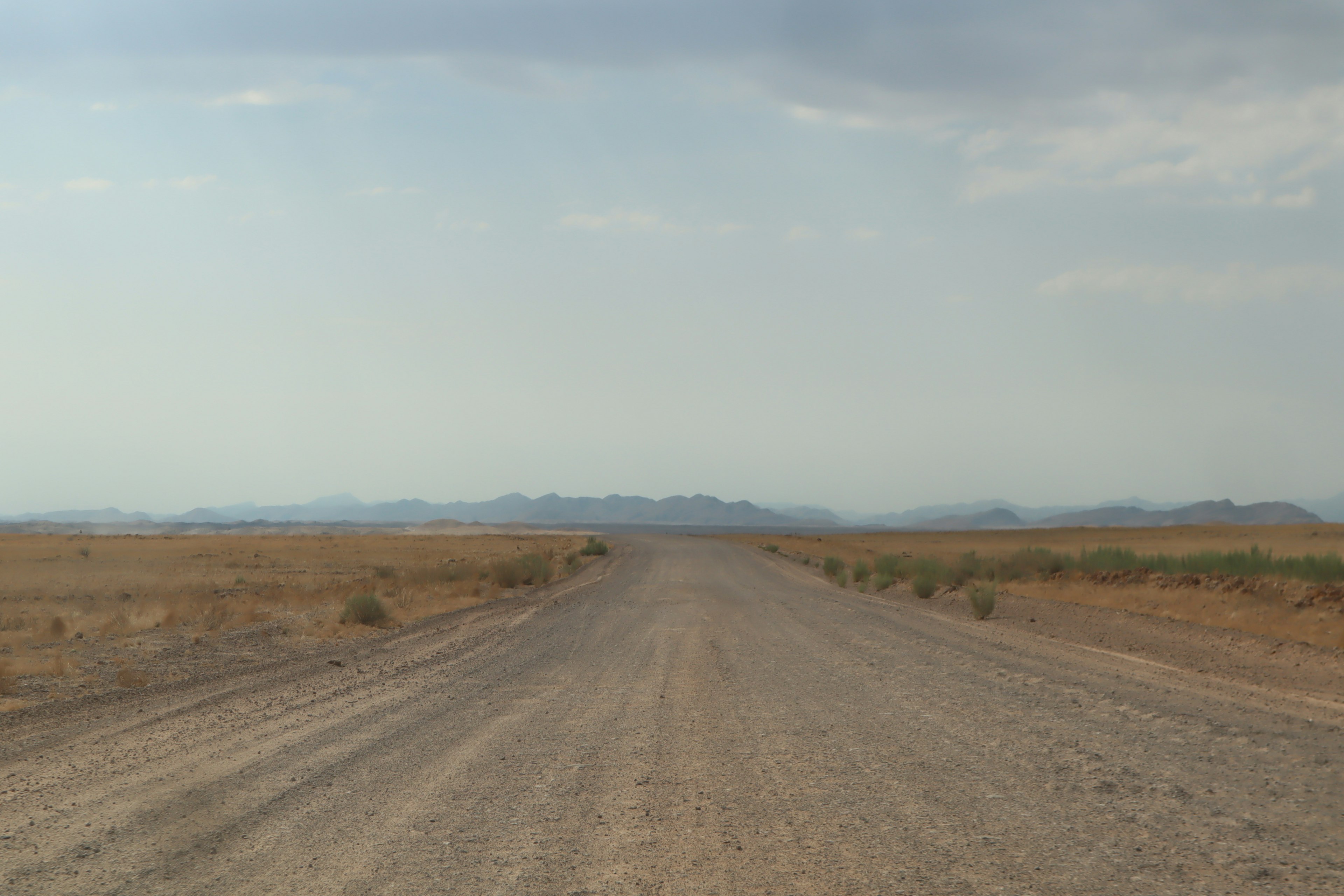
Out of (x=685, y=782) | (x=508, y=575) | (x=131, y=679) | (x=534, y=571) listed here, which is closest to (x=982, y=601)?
(x=685, y=782)

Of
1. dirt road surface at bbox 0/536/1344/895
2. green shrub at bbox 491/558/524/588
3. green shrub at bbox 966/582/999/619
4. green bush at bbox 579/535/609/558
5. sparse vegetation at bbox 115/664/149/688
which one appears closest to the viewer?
dirt road surface at bbox 0/536/1344/895

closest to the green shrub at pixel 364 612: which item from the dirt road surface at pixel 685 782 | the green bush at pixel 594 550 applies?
the dirt road surface at pixel 685 782

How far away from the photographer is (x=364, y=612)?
19.6 m

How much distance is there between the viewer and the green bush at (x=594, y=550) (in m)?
52.4

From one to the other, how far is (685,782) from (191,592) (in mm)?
26800

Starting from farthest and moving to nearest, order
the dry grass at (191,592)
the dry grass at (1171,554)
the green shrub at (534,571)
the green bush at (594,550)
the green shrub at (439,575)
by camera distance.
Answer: the green bush at (594,550)
the green shrub at (534,571)
the green shrub at (439,575)
the dry grass at (1171,554)
the dry grass at (191,592)

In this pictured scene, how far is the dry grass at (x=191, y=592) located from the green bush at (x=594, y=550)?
142cm

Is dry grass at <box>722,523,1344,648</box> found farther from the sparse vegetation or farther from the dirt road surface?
the sparse vegetation

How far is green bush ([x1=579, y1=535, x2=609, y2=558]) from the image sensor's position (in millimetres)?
52406

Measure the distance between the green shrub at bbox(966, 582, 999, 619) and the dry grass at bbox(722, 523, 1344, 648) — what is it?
2.59 meters

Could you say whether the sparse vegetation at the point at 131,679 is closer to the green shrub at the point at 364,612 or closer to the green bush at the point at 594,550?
the green shrub at the point at 364,612

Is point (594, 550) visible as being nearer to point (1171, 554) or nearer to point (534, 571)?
point (534, 571)

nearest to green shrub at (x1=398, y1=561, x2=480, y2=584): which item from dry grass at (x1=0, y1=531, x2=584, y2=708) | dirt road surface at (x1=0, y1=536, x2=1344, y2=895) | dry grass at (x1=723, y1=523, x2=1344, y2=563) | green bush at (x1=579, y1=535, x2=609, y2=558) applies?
dry grass at (x1=0, y1=531, x2=584, y2=708)

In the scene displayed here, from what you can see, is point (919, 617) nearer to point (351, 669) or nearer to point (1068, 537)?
point (351, 669)
